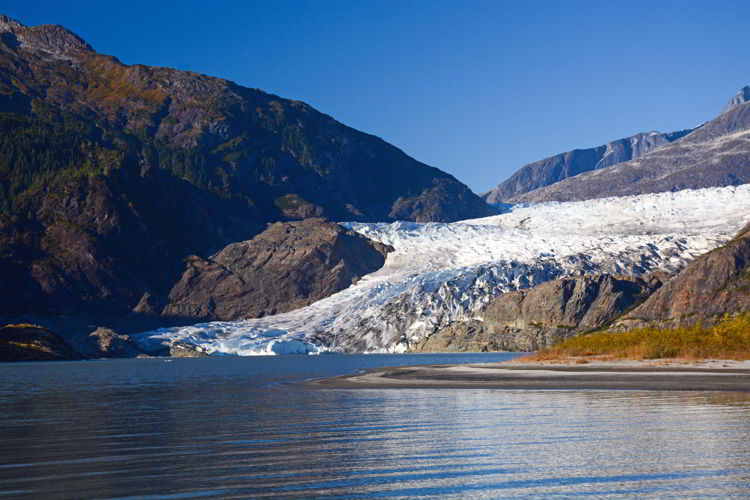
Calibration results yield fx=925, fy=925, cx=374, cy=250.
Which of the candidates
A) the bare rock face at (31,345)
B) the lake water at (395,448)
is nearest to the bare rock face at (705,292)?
the lake water at (395,448)

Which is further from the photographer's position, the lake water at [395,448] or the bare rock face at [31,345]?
the bare rock face at [31,345]

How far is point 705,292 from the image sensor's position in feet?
Result: 462

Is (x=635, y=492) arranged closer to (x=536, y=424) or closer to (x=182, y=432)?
(x=536, y=424)

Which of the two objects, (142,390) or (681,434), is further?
(142,390)

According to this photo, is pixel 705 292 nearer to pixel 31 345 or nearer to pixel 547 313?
pixel 547 313

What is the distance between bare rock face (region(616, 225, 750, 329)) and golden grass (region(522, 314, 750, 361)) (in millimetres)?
52976

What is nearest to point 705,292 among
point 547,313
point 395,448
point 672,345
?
point 547,313

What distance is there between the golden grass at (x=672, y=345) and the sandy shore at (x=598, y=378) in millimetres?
3367

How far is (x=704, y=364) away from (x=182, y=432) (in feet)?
129

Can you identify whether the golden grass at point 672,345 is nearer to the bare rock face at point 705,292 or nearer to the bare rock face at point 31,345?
the bare rock face at point 705,292

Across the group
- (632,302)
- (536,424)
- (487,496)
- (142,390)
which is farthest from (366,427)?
(632,302)

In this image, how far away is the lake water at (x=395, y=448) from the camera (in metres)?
18.2

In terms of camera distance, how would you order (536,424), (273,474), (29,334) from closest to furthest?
(273,474) → (536,424) → (29,334)

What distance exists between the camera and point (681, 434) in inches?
960
